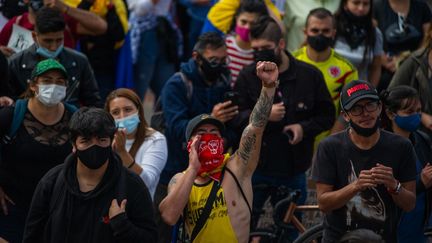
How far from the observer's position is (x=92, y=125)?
285 inches

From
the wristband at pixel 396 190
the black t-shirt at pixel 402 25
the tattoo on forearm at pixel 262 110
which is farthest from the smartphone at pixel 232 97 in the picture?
the black t-shirt at pixel 402 25

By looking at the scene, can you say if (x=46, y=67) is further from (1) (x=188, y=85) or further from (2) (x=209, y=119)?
(2) (x=209, y=119)

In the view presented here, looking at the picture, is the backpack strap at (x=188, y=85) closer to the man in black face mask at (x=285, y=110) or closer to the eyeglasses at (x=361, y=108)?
the man in black face mask at (x=285, y=110)

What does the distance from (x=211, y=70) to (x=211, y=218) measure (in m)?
2.27

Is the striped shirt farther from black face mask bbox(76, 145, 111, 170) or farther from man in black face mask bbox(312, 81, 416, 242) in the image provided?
black face mask bbox(76, 145, 111, 170)

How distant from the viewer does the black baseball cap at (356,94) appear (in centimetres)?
760

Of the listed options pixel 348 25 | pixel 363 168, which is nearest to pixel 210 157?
pixel 363 168

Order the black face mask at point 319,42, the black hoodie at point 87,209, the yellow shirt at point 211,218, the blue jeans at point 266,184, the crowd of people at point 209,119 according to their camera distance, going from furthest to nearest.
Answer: the black face mask at point 319,42, the blue jeans at point 266,184, the yellow shirt at point 211,218, the crowd of people at point 209,119, the black hoodie at point 87,209

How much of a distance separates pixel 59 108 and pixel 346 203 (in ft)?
7.52

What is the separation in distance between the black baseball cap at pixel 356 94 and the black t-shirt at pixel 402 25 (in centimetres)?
395

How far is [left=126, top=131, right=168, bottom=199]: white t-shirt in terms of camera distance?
861 cm

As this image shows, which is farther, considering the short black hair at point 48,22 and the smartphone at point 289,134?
the smartphone at point 289,134

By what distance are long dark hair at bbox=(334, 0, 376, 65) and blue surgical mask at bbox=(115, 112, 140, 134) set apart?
2.91 meters

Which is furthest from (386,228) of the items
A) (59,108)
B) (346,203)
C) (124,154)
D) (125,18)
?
(125,18)
